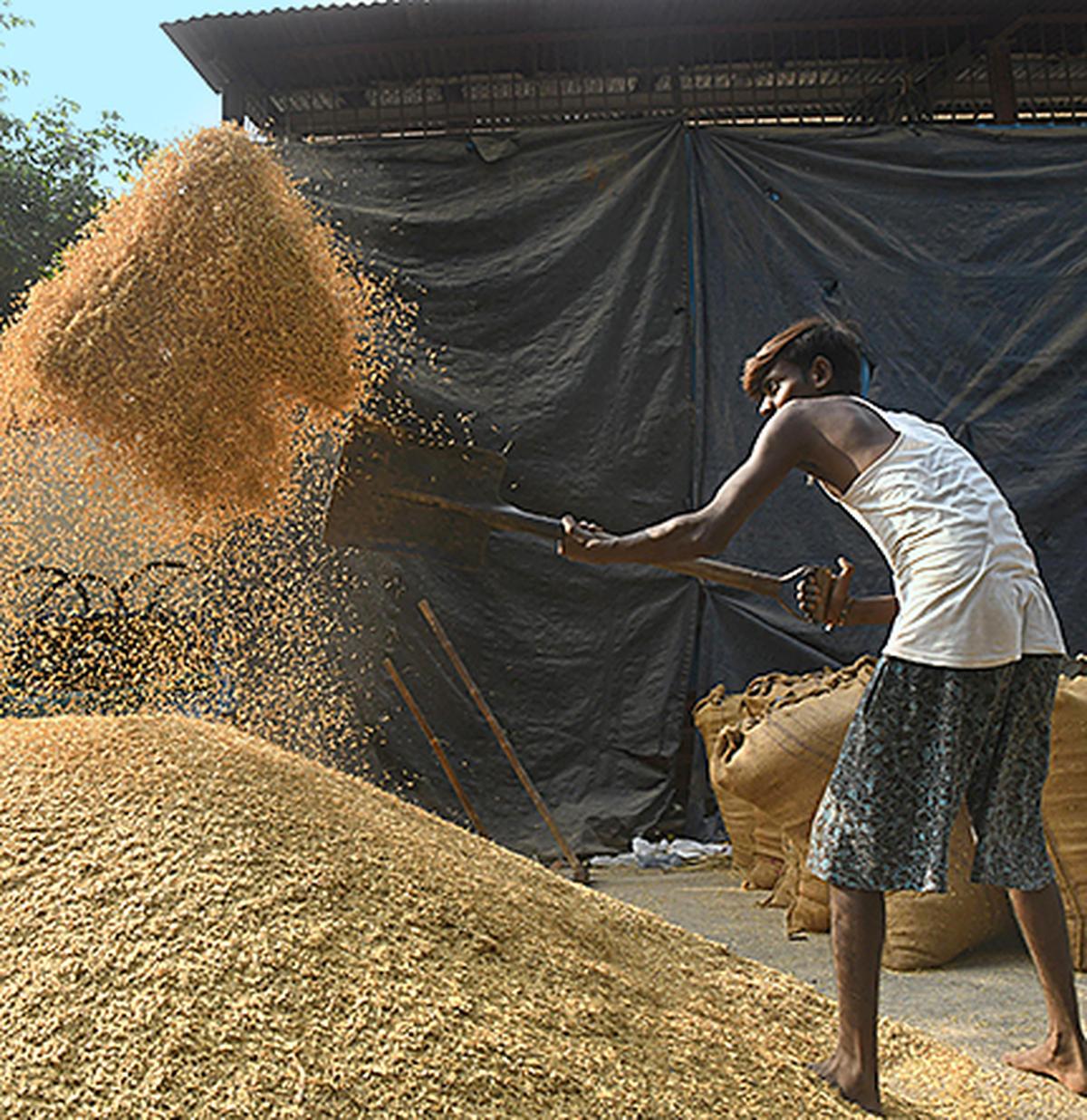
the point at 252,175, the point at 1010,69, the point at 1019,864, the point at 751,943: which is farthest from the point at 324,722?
the point at 1010,69

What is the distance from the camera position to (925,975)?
2.44 m

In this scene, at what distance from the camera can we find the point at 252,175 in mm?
2277

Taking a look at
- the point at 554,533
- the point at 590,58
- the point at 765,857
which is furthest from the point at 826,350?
the point at 590,58

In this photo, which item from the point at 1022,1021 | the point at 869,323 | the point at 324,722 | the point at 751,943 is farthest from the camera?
the point at 869,323

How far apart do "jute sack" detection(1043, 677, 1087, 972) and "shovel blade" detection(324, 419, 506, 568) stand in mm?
1329

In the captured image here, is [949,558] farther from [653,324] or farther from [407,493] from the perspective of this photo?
[653,324]

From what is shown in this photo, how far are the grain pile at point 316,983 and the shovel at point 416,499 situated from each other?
0.61m

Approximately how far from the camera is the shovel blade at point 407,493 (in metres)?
2.37

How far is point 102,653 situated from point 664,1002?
1457 mm

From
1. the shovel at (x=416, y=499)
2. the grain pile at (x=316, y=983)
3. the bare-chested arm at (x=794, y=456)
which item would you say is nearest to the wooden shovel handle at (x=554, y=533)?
the shovel at (x=416, y=499)

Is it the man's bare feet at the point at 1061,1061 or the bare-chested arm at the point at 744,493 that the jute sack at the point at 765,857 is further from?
the bare-chested arm at the point at 744,493

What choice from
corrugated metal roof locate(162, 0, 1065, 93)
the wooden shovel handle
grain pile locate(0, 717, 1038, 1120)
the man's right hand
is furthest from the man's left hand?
corrugated metal roof locate(162, 0, 1065, 93)

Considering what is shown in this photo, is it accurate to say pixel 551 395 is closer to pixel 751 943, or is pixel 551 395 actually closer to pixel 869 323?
pixel 869 323

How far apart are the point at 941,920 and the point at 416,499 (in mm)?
1518
